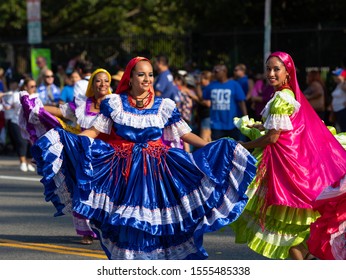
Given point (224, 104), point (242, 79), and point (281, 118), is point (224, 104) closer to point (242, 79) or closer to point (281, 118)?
point (242, 79)

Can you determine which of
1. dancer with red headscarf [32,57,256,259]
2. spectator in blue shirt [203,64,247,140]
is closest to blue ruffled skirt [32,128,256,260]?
dancer with red headscarf [32,57,256,259]

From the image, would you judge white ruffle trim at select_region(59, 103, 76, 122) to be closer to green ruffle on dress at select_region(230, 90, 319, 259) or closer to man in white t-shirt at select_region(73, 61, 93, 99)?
man in white t-shirt at select_region(73, 61, 93, 99)

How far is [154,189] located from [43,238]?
10.6 ft

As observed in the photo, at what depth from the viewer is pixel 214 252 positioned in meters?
10.5

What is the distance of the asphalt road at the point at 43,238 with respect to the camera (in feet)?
34.0

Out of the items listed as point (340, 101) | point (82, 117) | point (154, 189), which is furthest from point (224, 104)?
point (154, 189)

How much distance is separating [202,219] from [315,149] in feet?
5.00

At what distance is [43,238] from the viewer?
11.5 m

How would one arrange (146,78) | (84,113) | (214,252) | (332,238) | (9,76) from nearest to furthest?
(332,238) → (146,78) → (214,252) → (84,113) → (9,76)

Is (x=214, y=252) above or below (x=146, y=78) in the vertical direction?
below

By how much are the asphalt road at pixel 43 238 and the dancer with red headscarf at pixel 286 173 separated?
68 cm

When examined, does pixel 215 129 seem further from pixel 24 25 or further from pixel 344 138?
pixel 24 25

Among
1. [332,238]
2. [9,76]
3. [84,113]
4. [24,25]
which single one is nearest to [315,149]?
[332,238]

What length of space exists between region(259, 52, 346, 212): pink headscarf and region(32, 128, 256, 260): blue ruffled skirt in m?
0.85
